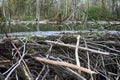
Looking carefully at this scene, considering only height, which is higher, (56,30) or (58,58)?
(58,58)

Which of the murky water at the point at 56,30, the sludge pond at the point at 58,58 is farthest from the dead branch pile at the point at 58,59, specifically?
the murky water at the point at 56,30

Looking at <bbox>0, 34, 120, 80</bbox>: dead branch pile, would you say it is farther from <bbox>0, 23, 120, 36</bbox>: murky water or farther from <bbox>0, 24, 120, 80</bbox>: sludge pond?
<bbox>0, 23, 120, 36</bbox>: murky water

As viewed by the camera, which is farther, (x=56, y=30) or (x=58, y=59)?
(x=56, y=30)

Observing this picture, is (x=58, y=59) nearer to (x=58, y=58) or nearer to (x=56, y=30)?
(x=58, y=58)

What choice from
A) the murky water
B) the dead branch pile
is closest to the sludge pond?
the dead branch pile

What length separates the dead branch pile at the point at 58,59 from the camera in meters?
2.64

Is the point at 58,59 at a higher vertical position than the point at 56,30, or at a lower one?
higher

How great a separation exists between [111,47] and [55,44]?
0.56m

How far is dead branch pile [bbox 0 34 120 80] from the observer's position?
8.68 feet

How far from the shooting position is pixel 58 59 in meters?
2.80

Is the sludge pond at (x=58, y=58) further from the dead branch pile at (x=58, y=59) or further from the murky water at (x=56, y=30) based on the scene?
the murky water at (x=56, y=30)

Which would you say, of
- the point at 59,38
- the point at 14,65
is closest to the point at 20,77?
the point at 14,65

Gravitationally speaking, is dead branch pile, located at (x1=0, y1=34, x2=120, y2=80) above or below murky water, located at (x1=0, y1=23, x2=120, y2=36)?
above

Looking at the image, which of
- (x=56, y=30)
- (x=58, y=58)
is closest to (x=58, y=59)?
(x=58, y=58)
